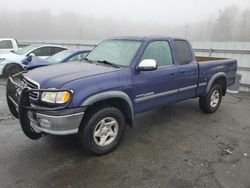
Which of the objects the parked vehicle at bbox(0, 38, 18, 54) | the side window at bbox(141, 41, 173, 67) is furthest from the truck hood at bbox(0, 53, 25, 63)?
the side window at bbox(141, 41, 173, 67)

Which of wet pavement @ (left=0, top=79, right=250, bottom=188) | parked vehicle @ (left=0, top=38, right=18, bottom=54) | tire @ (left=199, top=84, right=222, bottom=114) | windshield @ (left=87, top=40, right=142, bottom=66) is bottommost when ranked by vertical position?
wet pavement @ (left=0, top=79, right=250, bottom=188)

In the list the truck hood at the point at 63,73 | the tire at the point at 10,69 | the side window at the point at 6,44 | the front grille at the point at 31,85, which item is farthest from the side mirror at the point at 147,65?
the side window at the point at 6,44

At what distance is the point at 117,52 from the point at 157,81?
895 mm

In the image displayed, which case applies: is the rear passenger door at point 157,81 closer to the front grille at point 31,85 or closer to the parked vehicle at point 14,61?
the front grille at point 31,85

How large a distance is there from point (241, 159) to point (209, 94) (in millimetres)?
2160

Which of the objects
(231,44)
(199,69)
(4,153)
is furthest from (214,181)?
(231,44)

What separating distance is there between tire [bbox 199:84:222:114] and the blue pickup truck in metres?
0.52

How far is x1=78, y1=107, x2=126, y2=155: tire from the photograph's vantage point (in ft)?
11.0

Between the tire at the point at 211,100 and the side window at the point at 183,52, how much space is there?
1.18m

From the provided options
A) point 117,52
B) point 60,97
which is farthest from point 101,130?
point 117,52

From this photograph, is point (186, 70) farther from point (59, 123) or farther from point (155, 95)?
point (59, 123)

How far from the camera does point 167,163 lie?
351 centimetres

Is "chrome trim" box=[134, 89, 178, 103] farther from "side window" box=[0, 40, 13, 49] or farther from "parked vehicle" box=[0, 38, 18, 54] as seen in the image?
"side window" box=[0, 40, 13, 49]

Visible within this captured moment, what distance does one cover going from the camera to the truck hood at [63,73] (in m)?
3.22
